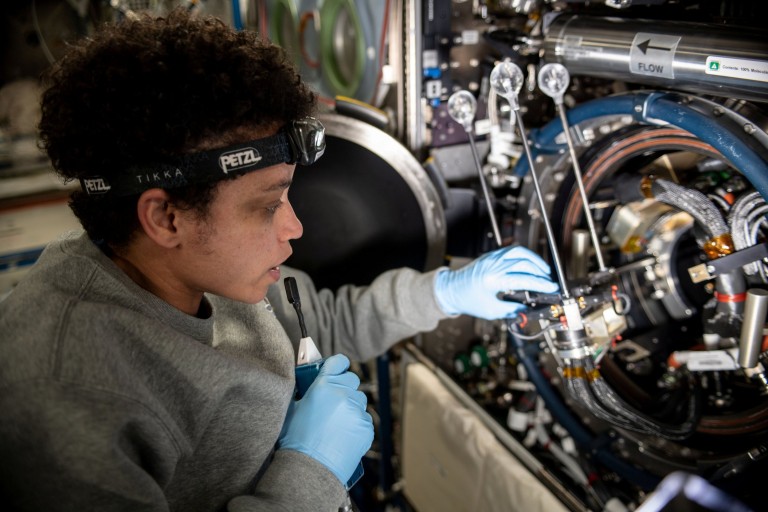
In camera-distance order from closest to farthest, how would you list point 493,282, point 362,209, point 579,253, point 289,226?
point 289,226, point 493,282, point 579,253, point 362,209

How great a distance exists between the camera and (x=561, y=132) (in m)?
1.42

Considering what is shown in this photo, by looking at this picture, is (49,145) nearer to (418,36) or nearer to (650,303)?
(418,36)

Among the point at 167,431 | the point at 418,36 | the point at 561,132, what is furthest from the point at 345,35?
the point at 167,431

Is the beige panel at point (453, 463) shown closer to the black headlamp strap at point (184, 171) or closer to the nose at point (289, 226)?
the nose at point (289, 226)

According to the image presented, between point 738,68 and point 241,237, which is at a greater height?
point 738,68

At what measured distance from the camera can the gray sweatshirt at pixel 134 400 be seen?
2.46 ft

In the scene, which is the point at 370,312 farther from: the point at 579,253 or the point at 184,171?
the point at 184,171

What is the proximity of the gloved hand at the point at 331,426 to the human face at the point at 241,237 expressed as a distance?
0.88 feet

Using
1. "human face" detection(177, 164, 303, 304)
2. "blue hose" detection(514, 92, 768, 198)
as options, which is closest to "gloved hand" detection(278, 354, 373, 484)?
"human face" detection(177, 164, 303, 304)

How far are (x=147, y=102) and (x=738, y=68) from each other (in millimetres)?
1090

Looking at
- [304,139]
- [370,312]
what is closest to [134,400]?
[304,139]

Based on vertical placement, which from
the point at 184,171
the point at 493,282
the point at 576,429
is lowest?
the point at 576,429

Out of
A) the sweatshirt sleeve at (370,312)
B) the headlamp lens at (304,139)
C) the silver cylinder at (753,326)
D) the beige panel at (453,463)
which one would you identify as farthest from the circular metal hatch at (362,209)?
the silver cylinder at (753,326)

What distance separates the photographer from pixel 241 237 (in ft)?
3.21
